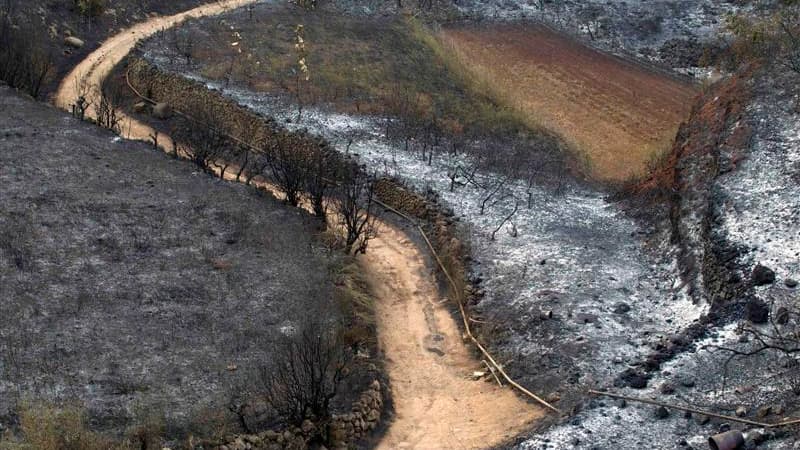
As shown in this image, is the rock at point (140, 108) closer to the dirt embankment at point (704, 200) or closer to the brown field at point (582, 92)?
the brown field at point (582, 92)

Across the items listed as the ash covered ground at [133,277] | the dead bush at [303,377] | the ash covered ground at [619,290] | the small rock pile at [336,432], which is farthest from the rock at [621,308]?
the ash covered ground at [133,277]

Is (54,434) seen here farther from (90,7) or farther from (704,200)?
(90,7)

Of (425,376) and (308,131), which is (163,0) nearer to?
(308,131)

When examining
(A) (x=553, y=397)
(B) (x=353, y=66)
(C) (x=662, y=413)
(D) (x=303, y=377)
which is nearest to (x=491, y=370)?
(A) (x=553, y=397)

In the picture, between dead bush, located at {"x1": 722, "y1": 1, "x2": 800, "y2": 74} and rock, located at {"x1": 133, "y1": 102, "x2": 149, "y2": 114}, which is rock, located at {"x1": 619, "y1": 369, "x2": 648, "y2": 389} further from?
rock, located at {"x1": 133, "y1": 102, "x2": 149, "y2": 114}

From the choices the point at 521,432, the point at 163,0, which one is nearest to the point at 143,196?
the point at 521,432

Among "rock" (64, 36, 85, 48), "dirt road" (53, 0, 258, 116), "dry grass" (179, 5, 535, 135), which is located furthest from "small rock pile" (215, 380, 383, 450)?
"rock" (64, 36, 85, 48)
